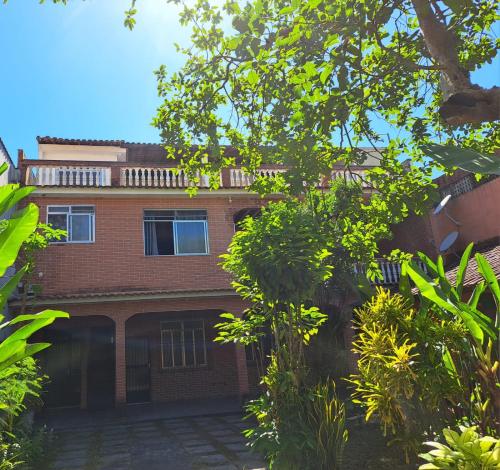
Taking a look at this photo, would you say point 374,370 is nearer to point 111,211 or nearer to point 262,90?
point 262,90

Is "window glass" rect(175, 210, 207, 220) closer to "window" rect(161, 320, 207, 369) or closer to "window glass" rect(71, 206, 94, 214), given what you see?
"window glass" rect(71, 206, 94, 214)

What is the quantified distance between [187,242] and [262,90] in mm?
7753

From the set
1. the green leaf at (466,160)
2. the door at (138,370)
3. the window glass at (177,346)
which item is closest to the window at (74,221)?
the door at (138,370)

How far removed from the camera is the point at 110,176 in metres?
13.5

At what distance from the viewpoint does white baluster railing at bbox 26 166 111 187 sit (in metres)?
12.9

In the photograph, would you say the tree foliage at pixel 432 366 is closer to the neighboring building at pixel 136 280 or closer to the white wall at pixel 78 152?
the neighboring building at pixel 136 280

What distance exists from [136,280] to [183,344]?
307 cm

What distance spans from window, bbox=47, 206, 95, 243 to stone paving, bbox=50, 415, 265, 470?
5.13 meters

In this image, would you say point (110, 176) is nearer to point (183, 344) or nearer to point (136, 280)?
point (136, 280)

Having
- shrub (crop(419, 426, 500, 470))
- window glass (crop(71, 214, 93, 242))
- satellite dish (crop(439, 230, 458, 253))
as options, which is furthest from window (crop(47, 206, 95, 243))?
shrub (crop(419, 426, 500, 470))

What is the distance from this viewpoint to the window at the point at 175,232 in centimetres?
1356

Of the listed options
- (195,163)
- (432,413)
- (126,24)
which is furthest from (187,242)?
(432,413)

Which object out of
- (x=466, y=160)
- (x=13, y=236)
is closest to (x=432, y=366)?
(x=466, y=160)

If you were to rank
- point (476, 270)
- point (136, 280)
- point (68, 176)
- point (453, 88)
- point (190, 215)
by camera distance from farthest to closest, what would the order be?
point (190, 215) < point (68, 176) < point (136, 280) < point (476, 270) < point (453, 88)
